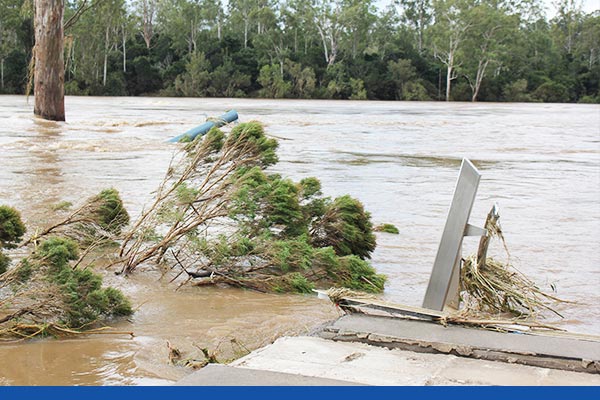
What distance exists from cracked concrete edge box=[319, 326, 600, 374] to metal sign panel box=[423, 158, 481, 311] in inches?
28.7

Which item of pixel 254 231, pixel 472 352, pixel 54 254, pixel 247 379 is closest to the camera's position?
pixel 247 379

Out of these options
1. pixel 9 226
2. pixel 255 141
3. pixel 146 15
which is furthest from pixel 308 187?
pixel 146 15

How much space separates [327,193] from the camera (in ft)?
36.9

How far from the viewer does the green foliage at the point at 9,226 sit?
220 inches

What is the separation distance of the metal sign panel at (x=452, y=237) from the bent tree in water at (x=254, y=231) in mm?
1460

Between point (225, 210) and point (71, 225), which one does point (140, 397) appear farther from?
point (71, 225)

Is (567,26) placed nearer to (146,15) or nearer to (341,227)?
(146,15)

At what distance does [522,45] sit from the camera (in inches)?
3585

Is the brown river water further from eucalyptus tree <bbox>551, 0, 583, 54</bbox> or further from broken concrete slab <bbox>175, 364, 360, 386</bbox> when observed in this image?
eucalyptus tree <bbox>551, 0, 583, 54</bbox>

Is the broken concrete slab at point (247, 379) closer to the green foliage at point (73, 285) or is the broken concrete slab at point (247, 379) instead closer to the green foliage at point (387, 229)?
the green foliage at point (73, 285)

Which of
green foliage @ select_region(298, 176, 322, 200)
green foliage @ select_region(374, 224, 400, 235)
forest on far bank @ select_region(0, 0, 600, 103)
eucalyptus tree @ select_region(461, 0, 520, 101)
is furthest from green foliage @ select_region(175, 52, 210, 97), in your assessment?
green foliage @ select_region(298, 176, 322, 200)

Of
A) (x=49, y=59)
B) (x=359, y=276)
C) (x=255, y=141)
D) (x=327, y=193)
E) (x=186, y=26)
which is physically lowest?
(x=327, y=193)

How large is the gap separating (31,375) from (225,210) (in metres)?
2.59

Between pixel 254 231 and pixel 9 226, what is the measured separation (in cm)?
166
